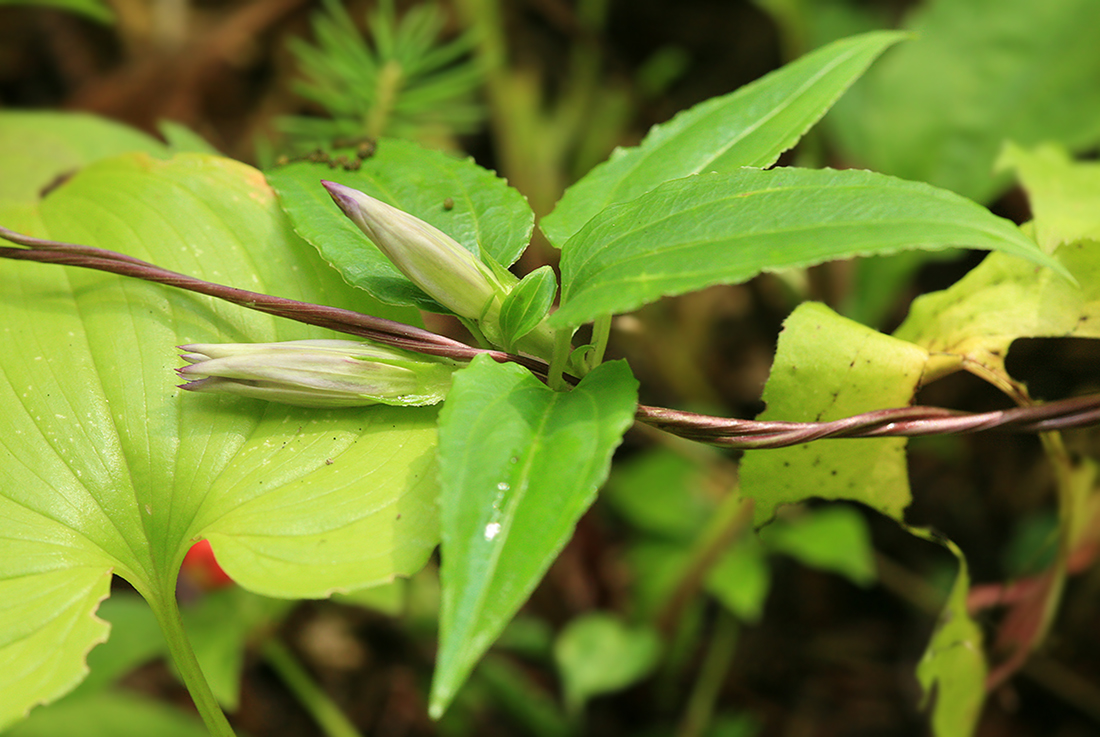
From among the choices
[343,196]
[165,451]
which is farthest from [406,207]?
[165,451]

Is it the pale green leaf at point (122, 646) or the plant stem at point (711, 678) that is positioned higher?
the pale green leaf at point (122, 646)

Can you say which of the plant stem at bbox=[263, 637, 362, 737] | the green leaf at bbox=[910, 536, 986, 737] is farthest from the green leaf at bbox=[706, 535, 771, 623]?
the plant stem at bbox=[263, 637, 362, 737]

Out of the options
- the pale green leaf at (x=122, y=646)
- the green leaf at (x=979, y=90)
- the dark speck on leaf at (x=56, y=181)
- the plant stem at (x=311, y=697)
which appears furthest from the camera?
the green leaf at (x=979, y=90)

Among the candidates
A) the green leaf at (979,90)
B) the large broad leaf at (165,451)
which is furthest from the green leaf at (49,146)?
the green leaf at (979,90)

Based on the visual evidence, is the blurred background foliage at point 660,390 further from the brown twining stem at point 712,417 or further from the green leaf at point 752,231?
the green leaf at point 752,231

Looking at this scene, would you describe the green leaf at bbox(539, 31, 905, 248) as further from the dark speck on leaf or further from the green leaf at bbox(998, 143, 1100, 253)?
the dark speck on leaf
